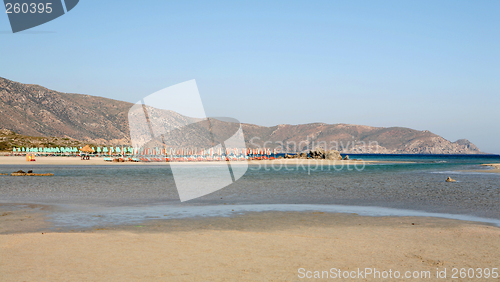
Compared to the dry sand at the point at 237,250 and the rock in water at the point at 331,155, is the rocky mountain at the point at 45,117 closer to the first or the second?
the rock in water at the point at 331,155

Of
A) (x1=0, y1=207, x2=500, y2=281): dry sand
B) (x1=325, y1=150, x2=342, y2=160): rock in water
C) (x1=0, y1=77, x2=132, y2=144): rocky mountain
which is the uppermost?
(x1=0, y1=77, x2=132, y2=144): rocky mountain

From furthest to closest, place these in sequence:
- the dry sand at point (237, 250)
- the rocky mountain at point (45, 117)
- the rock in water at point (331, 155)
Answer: the rocky mountain at point (45, 117) → the rock in water at point (331, 155) → the dry sand at point (237, 250)

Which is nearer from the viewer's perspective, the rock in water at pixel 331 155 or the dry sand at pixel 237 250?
the dry sand at pixel 237 250

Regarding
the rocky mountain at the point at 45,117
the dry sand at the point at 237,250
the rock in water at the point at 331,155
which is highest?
the rocky mountain at the point at 45,117

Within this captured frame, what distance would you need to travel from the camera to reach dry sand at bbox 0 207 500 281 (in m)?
6.96

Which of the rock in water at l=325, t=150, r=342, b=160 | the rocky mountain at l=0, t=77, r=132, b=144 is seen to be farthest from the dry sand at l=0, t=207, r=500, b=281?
the rocky mountain at l=0, t=77, r=132, b=144

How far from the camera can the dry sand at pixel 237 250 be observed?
6.96 metres

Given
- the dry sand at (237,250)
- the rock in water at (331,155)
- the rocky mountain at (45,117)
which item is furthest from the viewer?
the rocky mountain at (45,117)

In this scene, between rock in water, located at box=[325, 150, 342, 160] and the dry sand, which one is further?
rock in water, located at box=[325, 150, 342, 160]

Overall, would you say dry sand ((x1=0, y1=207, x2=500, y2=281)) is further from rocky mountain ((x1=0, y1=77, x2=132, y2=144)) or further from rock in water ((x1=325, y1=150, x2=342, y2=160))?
rocky mountain ((x1=0, y1=77, x2=132, y2=144))

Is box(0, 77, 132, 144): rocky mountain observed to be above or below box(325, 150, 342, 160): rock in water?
above

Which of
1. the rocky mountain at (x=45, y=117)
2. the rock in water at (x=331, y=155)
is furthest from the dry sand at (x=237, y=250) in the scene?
the rocky mountain at (x=45, y=117)

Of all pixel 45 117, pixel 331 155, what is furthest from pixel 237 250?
pixel 45 117

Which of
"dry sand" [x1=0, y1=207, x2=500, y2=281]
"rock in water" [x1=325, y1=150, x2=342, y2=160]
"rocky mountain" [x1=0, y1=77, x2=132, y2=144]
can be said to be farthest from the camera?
"rocky mountain" [x1=0, y1=77, x2=132, y2=144]
